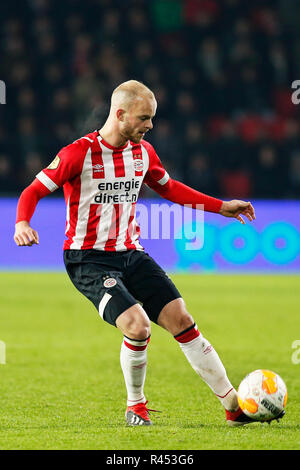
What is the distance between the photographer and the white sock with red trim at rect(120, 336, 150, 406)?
4.60 meters

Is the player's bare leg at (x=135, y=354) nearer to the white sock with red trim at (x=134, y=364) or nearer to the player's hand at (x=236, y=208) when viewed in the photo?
the white sock with red trim at (x=134, y=364)

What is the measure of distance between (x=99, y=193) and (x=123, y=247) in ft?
1.05

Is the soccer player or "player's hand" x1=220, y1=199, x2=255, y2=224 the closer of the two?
the soccer player

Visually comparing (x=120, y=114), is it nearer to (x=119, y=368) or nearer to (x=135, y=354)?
(x=135, y=354)

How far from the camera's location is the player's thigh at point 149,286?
15.3 feet

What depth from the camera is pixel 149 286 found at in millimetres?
4684

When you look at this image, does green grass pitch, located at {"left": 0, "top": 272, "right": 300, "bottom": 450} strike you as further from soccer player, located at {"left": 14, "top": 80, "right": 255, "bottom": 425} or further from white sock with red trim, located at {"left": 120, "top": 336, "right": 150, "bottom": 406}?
soccer player, located at {"left": 14, "top": 80, "right": 255, "bottom": 425}

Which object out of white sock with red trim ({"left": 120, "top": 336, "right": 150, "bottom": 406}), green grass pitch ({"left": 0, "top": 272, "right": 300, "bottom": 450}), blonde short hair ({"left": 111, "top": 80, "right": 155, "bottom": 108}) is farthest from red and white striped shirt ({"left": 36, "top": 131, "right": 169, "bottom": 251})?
Answer: green grass pitch ({"left": 0, "top": 272, "right": 300, "bottom": 450})

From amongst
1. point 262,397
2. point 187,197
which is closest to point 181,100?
point 187,197

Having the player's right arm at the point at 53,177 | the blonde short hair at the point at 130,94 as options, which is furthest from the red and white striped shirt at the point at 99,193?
the blonde short hair at the point at 130,94

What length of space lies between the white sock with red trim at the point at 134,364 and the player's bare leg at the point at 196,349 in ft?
0.54

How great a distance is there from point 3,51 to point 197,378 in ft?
35.3
